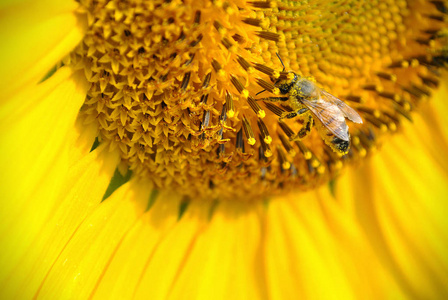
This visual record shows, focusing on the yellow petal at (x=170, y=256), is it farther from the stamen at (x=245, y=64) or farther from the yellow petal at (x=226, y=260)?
the stamen at (x=245, y=64)

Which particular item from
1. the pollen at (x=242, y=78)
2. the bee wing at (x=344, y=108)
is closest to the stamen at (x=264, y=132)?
the pollen at (x=242, y=78)

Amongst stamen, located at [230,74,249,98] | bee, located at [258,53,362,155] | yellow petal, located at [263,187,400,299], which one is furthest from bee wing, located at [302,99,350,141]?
yellow petal, located at [263,187,400,299]

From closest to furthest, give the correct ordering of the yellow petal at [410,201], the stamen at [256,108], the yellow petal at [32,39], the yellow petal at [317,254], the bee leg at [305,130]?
the yellow petal at [32,39] < the stamen at [256,108] < the bee leg at [305,130] < the yellow petal at [317,254] < the yellow petal at [410,201]

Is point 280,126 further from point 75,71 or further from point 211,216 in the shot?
point 75,71

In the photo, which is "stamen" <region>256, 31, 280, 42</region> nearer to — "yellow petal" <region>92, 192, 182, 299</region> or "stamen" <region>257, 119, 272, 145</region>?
"stamen" <region>257, 119, 272, 145</region>

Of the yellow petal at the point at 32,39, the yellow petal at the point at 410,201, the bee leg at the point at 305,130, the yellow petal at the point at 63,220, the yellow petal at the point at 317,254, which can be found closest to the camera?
the yellow petal at the point at 32,39

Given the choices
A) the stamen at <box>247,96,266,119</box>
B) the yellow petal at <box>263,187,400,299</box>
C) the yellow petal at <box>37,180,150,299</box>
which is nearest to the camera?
the yellow petal at <box>37,180,150,299</box>
